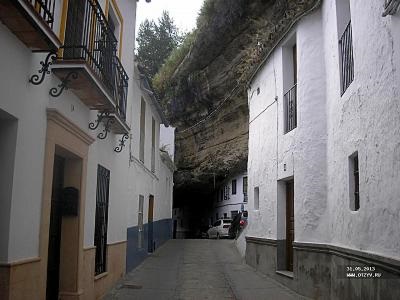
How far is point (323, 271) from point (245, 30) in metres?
23.9

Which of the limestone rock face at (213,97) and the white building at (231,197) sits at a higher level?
Result: the limestone rock face at (213,97)

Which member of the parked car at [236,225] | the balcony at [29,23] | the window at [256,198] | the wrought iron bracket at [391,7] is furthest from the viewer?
the parked car at [236,225]

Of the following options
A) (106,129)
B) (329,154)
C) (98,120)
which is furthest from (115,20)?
(329,154)

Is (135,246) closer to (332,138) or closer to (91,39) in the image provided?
(332,138)

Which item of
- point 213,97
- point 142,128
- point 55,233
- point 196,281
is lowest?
point 196,281

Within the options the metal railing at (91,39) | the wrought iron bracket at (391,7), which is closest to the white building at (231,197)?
the metal railing at (91,39)

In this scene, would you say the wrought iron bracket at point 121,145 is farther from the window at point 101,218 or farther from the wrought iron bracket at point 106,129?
the wrought iron bracket at point 106,129

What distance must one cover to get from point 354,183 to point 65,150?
14.6 ft

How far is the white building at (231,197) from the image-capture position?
3344 cm

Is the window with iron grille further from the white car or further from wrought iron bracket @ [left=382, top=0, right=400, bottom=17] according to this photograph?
the white car

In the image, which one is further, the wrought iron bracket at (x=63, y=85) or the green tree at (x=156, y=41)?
the green tree at (x=156, y=41)

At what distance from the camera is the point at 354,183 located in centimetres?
771

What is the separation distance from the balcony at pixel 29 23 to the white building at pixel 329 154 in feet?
12.5

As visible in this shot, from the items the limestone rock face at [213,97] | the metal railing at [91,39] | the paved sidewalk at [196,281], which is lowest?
the paved sidewalk at [196,281]
